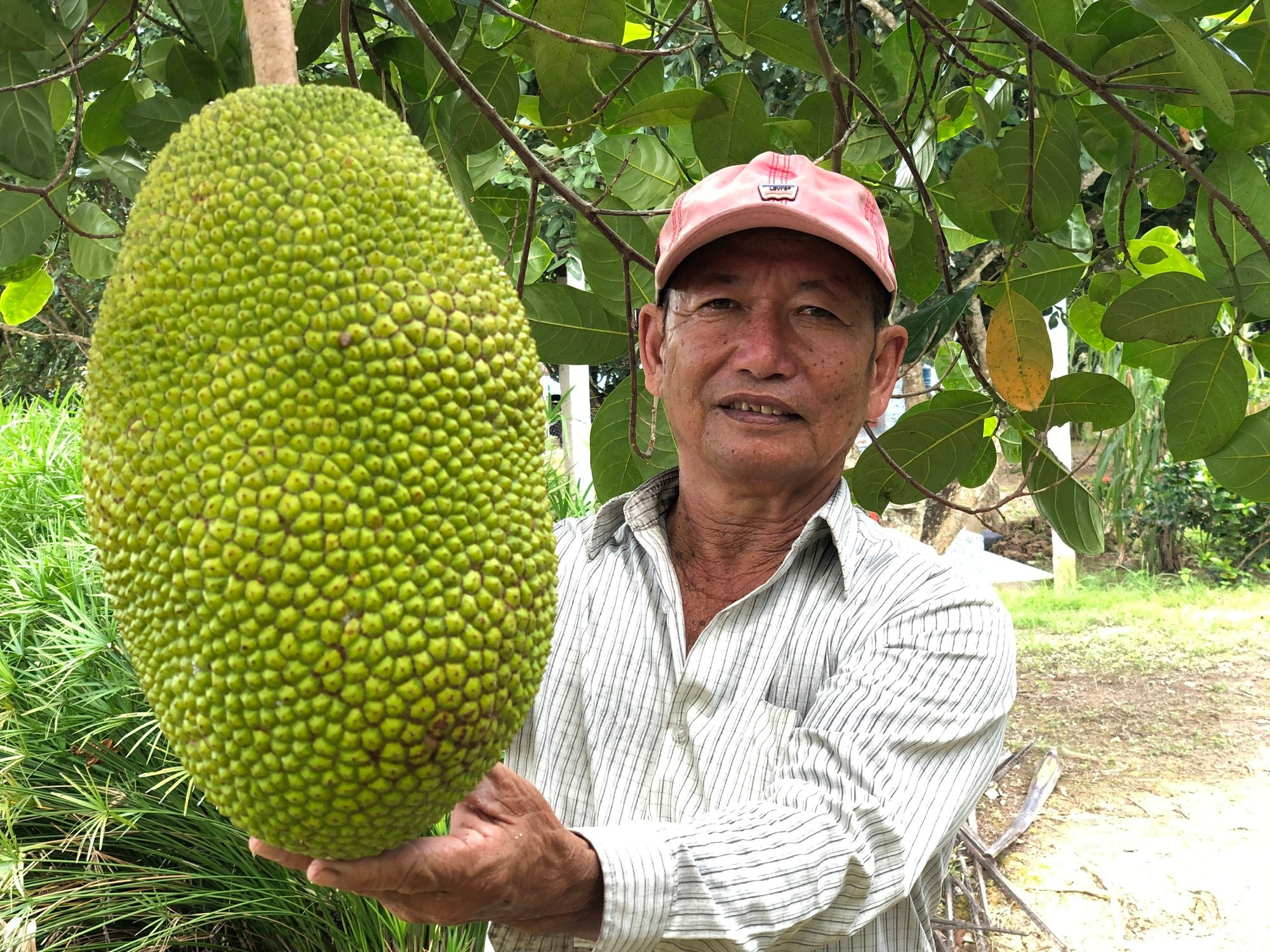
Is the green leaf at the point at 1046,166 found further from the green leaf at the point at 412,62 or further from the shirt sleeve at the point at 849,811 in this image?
the green leaf at the point at 412,62

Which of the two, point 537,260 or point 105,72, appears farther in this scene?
point 537,260

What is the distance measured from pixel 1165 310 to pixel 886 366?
344 mm

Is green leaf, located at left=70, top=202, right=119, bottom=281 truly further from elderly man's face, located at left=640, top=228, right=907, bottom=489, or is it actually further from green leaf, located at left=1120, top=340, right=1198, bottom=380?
green leaf, located at left=1120, top=340, right=1198, bottom=380

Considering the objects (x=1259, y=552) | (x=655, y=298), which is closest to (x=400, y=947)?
(x=655, y=298)

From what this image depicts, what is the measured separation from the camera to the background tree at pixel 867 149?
1.16 meters

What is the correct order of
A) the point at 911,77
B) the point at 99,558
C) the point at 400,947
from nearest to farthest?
1. the point at 99,558
2. the point at 911,77
3. the point at 400,947

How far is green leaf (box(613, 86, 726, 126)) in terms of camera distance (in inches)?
47.8

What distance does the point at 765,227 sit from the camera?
52.8 inches

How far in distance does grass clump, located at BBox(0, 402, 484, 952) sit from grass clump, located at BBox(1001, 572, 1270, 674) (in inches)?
156

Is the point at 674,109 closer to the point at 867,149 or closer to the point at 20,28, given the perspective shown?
the point at 867,149

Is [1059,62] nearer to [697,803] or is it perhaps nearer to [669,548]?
[669,548]

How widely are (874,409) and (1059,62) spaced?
48 centimetres

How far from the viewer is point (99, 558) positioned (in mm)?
816

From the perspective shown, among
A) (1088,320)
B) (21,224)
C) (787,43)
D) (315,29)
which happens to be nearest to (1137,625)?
(1088,320)
